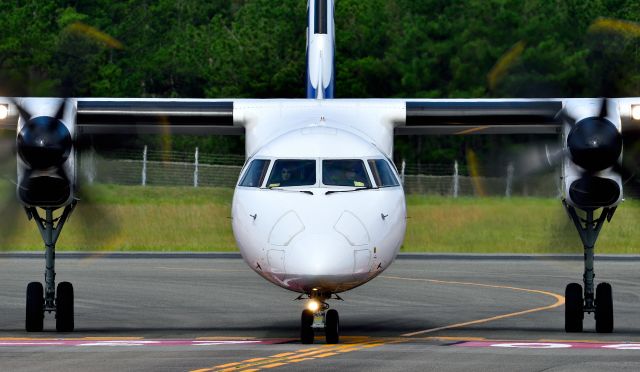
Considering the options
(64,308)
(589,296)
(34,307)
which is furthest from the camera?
(589,296)

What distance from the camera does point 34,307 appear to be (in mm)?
21406

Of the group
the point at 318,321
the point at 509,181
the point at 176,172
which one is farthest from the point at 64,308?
the point at 176,172

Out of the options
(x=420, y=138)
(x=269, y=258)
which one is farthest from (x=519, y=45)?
(x=269, y=258)

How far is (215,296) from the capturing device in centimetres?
2808

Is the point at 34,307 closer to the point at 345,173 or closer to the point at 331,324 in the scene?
the point at 331,324

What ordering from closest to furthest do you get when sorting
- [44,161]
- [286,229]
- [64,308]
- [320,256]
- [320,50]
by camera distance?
[320,256] → [286,229] → [44,161] → [64,308] → [320,50]

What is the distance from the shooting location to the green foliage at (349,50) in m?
58.9

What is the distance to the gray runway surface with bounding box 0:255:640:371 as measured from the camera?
16.8m

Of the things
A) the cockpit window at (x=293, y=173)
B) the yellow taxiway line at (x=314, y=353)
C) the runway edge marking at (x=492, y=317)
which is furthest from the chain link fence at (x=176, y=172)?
the cockpit window at (x=293, y=173)

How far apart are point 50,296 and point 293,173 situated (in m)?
5.23

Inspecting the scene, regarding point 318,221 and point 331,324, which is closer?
point 318,221

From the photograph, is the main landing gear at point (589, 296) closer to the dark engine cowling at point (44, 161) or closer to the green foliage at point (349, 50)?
the dark engine cowling at point (44, 161)

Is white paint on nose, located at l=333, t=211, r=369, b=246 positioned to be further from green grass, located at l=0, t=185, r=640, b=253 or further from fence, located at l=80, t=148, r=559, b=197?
fence, located at l=80, t=148, r=559, b=197

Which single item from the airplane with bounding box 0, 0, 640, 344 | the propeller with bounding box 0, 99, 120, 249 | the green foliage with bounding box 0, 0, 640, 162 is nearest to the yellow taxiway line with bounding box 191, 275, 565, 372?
the airplane with bounding box 0, 0, 640, 344
